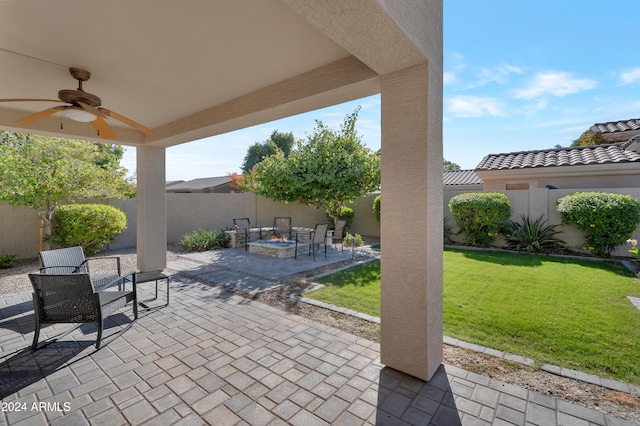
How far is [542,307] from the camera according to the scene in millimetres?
4285

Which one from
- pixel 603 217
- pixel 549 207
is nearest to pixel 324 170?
pixel 549 207

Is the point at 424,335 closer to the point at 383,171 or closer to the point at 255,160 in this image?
the point at 383,171

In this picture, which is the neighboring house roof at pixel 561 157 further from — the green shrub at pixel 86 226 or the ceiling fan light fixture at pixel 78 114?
the green shrub at pixel 86 226

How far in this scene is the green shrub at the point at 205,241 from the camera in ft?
31.5

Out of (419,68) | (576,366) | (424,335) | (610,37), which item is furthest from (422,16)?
(610,37)

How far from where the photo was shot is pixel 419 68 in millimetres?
2592

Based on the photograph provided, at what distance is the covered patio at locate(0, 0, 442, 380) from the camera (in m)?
2.32

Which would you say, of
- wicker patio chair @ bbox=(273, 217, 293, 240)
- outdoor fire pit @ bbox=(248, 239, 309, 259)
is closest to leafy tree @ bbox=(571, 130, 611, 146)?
outdoor fire pit @ bbox=(248, 239, 309, 259)

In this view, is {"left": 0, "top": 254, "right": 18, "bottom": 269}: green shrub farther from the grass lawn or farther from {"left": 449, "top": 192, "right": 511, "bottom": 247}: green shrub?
{"left": 449, "top": 192, "right": 511, "bottom": 247}: green shrub

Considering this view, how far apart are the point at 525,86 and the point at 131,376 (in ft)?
40.7

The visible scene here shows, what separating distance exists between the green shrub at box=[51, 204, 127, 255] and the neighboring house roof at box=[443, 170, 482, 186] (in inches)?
716

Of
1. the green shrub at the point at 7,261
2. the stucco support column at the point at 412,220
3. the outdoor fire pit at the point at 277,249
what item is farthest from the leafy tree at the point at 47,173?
the stucco support column at the point at 412,220

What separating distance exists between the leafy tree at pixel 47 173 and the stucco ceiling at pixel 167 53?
6.98 feet

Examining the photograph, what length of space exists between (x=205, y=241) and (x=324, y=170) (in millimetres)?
4827
